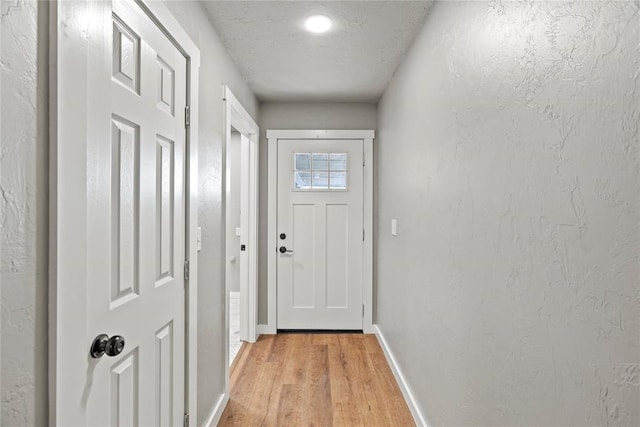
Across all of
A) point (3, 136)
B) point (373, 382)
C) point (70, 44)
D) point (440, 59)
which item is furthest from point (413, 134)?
point (3, 136)

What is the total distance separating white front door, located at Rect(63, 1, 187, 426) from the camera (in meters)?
1.09

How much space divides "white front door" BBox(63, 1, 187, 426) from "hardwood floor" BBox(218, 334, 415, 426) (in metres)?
0.85

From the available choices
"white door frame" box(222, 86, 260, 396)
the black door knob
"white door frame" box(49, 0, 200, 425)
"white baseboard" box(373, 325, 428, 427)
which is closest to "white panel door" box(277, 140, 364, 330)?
"white door frame" box(222, 86, 260, 396)

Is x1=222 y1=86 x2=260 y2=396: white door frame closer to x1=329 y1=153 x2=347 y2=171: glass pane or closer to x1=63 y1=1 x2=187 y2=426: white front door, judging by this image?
x1=329 y1=153 x2=347 y2=171: glass pane

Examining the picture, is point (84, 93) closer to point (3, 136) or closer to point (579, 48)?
point (3, 136)

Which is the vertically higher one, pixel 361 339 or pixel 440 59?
pixel 440 59

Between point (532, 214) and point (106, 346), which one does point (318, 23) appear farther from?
point (106, 346)

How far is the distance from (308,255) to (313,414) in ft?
5.71

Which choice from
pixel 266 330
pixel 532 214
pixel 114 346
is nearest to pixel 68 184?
pixel 114 346

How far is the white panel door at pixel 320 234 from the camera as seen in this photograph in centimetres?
391

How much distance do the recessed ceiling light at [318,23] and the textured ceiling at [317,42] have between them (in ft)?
0.12

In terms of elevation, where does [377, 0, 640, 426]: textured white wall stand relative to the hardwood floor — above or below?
above

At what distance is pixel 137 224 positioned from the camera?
4.42 ft

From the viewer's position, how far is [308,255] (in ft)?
12.8
